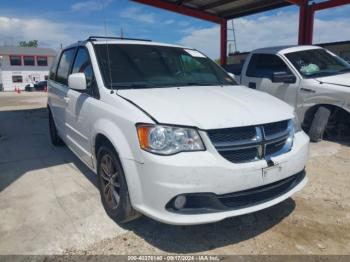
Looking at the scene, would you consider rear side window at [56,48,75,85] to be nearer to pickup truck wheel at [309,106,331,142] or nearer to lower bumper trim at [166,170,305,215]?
lower bumper trim at [166,170,305,215]

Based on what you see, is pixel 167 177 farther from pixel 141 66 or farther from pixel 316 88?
pixel 316 88

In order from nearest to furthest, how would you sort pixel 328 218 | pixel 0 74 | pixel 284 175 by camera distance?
pixel 284 175 → pixel 328 218 → pixel 0 74

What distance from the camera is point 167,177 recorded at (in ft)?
7.97

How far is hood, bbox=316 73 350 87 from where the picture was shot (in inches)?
220

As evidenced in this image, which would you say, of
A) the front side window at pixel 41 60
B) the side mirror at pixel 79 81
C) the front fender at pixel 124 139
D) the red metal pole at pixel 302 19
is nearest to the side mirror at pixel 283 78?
the side mirror at pixel 79 81

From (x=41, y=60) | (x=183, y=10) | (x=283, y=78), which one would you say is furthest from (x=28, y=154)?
(x=41, y=60)

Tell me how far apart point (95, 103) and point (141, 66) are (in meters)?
0.71

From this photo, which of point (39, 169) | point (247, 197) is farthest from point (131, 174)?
point (39, 169)

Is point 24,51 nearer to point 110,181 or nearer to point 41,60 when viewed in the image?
point 41,60

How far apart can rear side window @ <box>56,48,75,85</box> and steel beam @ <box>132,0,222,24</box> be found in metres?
6.56

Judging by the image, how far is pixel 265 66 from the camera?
6754mm

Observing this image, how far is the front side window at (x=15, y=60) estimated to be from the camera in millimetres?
51312

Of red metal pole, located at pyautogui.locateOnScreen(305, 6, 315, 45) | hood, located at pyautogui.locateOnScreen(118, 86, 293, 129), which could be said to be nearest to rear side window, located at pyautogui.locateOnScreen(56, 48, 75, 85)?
hood, located at pyautogui.locateOnScreen(118, 86, 293, 129)

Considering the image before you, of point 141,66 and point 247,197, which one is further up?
Result: point 141,66
